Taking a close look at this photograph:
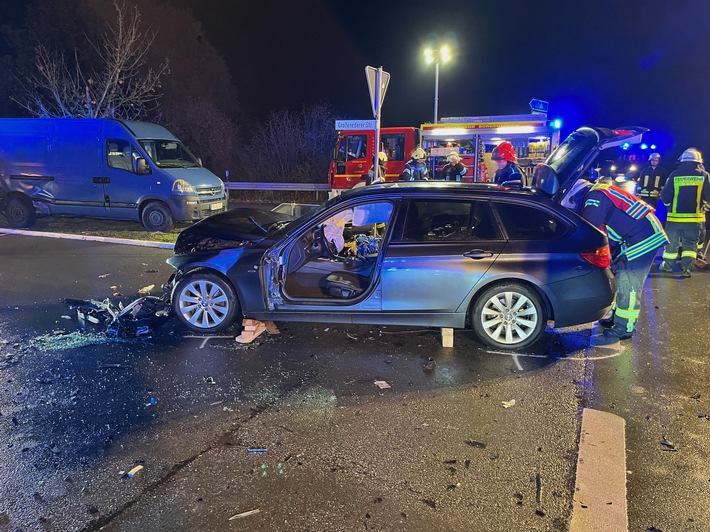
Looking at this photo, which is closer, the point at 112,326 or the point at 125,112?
the point at 112,326

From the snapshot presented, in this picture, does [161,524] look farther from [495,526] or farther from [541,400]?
[541,400]

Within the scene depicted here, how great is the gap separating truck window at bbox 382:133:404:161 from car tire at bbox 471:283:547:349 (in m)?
12.7

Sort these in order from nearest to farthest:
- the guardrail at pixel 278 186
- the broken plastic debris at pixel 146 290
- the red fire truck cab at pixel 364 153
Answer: the broken plastic debris at pixel 146 290
the red fire truck cab at pixel 364 153
the guardrail at pixel 278 186

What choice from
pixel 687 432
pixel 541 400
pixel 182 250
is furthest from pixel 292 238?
pixel 687 432

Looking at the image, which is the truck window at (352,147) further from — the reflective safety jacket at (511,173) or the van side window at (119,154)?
the reflective safety jacket at (511,173)

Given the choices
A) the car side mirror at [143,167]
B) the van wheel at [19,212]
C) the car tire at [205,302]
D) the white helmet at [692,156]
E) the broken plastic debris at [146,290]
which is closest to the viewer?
the car tire at [205,302]

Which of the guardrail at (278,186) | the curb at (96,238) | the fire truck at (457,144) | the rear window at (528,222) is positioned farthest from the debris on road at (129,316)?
the guardrail at (278,186)

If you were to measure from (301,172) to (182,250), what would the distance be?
17.0 m

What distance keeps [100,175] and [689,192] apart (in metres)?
11.1

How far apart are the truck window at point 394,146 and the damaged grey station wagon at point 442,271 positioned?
12.0 metres

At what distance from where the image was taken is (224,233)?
533cm

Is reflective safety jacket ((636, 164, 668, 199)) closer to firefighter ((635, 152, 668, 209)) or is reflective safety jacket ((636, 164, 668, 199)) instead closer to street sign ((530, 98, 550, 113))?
firefighter ((635, 152, 668, 209))

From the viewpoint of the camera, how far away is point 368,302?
15.5ft

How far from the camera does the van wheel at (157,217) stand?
11.0 m
